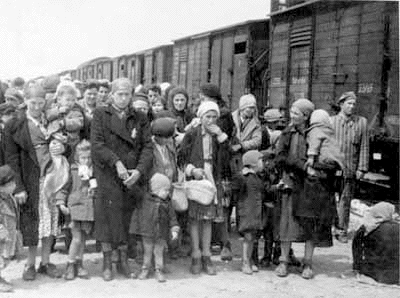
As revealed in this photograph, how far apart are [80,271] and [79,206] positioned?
55 centimetres

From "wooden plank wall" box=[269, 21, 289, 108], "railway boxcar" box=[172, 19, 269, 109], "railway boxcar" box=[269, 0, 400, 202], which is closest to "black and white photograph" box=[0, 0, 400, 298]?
"railway boxcar" box=[269, 0, 400, 202]

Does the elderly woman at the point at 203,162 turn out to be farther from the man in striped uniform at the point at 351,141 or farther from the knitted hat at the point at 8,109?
the man in striped uniform at the point at 351,141

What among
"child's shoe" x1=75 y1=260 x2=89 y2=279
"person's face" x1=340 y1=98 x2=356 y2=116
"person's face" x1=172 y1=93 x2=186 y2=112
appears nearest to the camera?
"child's shoe" x1=75 y1=260 x2=89 y2=279

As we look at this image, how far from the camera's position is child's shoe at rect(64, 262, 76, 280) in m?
4.39

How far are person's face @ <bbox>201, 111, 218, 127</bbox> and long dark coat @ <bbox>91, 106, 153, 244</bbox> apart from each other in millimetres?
568

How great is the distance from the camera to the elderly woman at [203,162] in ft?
15.7

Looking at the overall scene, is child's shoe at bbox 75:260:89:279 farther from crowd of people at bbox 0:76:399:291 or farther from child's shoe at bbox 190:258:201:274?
child's shoe at bbox 190:258:201:274

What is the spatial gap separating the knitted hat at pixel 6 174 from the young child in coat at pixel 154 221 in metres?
1.04

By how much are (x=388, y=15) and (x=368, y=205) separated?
9.44 feet

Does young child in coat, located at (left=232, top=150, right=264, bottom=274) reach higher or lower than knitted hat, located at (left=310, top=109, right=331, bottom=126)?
lower

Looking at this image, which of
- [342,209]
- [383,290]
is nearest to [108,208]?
[383,290]

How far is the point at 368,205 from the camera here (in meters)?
7.96

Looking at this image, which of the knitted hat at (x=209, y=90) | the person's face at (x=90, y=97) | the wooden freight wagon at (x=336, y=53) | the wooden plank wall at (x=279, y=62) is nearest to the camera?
the knitted hat at (x=209, y=90)

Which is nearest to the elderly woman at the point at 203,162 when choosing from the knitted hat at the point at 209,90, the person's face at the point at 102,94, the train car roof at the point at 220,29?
the knitted hat at the point at 209,90
